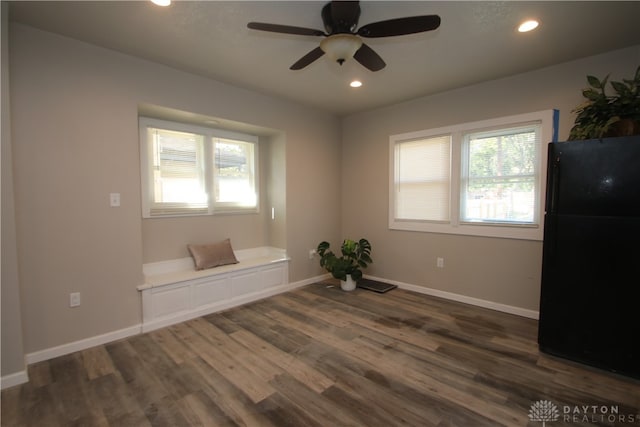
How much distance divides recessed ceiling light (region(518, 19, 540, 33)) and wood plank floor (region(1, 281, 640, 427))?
2701 mm

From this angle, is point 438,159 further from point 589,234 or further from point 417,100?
point 589,234

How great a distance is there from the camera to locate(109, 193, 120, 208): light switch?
2.76m

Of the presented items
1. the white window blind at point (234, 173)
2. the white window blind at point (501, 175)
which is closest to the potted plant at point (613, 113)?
the white window blind at point (501, 175)

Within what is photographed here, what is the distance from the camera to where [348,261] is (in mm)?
4305

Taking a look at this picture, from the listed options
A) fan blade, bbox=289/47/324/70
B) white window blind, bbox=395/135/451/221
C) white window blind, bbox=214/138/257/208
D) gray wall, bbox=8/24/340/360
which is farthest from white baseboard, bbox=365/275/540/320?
gray wall, bbox=8/24/340/360

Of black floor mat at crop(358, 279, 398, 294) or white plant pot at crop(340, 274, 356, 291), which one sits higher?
white plant pot at crop(340, 274, 356, 291)

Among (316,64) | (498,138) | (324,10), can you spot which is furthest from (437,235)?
(324,10)

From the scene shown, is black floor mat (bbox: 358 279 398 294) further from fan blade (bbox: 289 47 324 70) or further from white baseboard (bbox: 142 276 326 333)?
fan blade (bbox: 289 47 324 70)

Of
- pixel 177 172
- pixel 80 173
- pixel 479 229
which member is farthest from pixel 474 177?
pixel 80 173

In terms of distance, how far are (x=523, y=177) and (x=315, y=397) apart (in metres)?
3.13

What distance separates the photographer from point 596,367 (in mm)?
2291

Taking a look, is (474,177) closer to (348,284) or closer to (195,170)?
(348,284)

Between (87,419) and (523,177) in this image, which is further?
(523,177)

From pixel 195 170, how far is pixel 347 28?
2.73 metres
